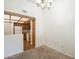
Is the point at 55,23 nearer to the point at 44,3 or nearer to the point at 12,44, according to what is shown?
the point at 44,3

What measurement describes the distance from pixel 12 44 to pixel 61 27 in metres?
2.78

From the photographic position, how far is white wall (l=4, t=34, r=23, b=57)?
14.0 feet

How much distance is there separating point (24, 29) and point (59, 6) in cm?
685

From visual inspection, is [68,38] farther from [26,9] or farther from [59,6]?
[26,9]

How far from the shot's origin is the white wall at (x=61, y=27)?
457cm

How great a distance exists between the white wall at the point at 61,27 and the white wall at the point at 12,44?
2.05 metres

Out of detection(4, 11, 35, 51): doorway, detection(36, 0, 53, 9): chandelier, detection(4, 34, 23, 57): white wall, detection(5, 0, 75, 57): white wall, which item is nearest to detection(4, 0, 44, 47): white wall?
detection(5, 0, 75, 57): white wall

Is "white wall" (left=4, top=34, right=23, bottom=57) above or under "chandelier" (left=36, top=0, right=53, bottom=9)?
under

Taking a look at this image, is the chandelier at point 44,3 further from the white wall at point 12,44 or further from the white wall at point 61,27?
the white wall at point 12,44

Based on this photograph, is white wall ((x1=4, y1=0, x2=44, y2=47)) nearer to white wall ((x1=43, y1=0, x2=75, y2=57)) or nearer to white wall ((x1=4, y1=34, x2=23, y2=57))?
white wall ((x1=43, y1=0, x2=75, y2=57))

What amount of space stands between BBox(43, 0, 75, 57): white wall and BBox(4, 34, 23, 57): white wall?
2054 mm

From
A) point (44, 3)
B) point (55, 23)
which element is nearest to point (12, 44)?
point (44, 3)

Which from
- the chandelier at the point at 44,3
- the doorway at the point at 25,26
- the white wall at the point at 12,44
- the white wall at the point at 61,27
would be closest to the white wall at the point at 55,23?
the white wall at the point at 61,27
